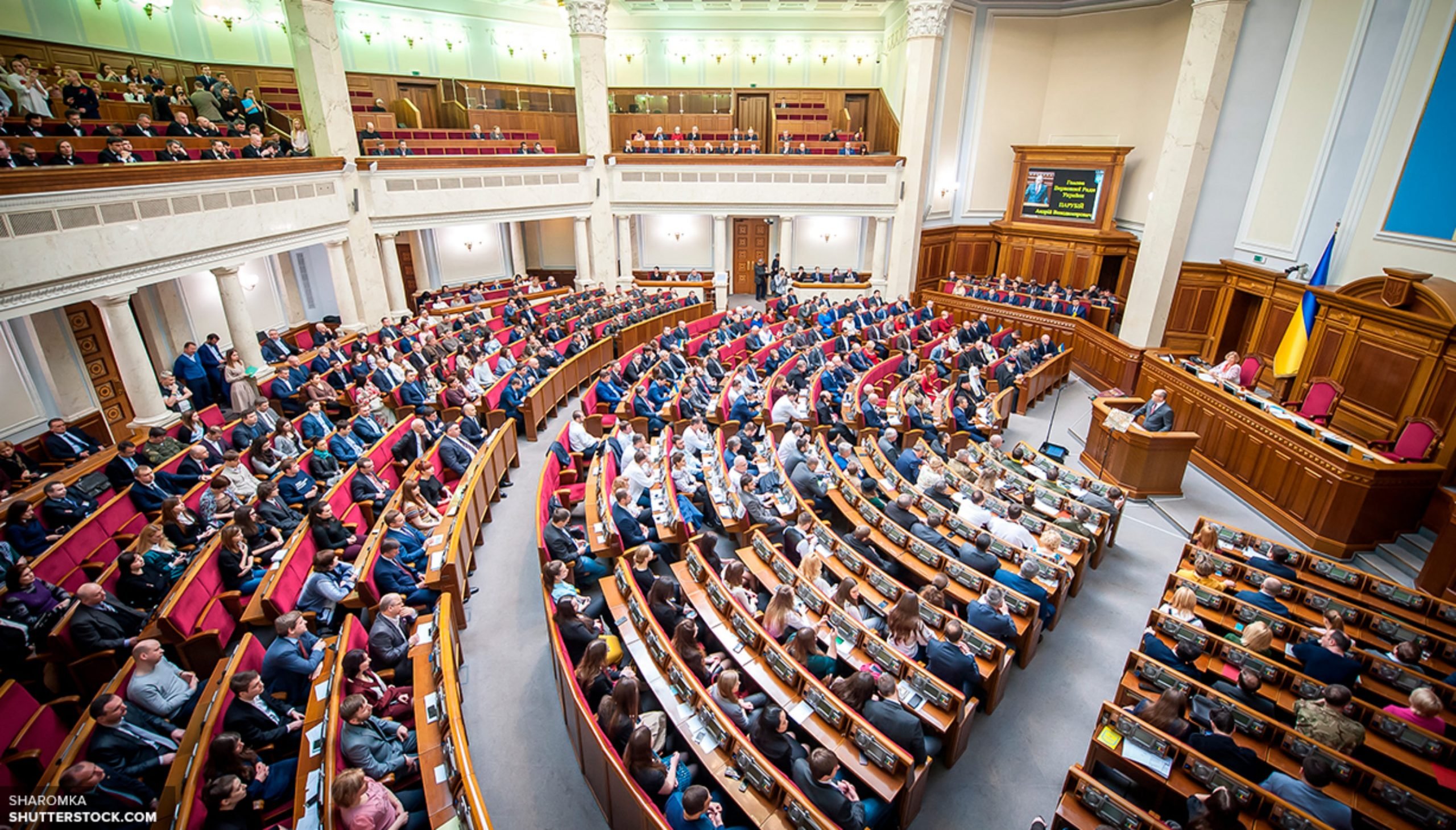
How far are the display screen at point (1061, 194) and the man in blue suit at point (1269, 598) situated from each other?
12.8 meters

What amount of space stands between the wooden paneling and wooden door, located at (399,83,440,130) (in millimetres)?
10582

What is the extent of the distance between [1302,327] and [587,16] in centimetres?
1501

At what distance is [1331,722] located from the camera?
3.84 metres

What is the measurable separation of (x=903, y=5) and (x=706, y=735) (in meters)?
18.8

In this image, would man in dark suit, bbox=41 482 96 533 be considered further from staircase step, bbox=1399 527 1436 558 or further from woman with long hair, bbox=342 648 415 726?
staircase step, bbox=1399 527 1436 558

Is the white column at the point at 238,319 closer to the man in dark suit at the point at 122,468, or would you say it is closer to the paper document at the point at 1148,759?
the man in dark suit at the point at 122,468

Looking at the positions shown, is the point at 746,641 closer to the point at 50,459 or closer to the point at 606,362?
the point at 606,362

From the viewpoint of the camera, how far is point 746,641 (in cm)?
447

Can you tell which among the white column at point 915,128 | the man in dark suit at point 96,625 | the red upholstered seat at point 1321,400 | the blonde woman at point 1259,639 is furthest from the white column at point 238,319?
the red upholstered seat at point 1321,400

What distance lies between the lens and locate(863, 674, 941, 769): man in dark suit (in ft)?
12.2

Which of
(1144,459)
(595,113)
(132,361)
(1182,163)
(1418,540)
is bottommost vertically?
(1418,540)

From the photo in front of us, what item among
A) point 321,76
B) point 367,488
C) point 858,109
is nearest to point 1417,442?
point 367,488

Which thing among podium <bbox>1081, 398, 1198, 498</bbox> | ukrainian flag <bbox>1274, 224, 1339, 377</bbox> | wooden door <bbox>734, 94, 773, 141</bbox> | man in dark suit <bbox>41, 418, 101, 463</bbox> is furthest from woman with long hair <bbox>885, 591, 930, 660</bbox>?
wooden door <bbox>734, 94, 773, 141</bbox>

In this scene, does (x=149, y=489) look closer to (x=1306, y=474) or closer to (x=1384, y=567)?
(x=1306, y=474)
